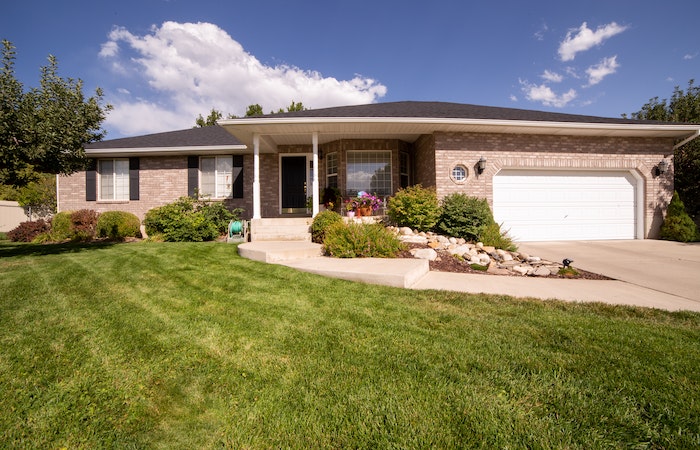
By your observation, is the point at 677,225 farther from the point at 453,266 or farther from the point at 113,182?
the point at 113,182

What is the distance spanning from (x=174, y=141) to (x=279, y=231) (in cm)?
684

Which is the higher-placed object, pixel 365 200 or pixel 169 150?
pixel 169 150

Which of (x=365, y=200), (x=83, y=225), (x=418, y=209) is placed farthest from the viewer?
(x=83, y=225)

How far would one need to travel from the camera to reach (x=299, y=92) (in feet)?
76.3

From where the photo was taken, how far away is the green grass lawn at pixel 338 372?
1407 mm

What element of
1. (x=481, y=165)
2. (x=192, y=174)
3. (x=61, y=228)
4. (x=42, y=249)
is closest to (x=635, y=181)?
(x=481, y=165)

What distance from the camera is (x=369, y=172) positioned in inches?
395

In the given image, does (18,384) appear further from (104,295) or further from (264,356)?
(104,295)

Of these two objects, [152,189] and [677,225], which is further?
[152,189]

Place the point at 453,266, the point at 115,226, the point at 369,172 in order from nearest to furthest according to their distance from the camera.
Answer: the point at 453,266
the point at 115,226
the point at 369,172

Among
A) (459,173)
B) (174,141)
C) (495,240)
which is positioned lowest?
(495,240)

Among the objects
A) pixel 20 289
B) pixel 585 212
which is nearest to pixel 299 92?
pixel 585 212

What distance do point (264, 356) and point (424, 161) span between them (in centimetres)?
853

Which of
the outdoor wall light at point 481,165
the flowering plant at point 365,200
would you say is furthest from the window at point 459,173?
the flowering plant at point 365,200
